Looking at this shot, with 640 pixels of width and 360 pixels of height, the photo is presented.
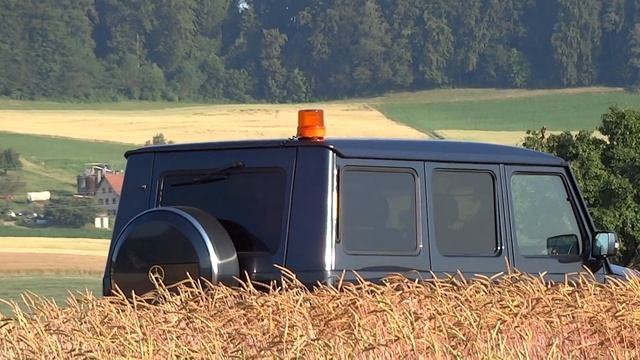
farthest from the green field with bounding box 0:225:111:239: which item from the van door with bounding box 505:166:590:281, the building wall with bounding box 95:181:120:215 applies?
the van door with bounding box 505:166:590:281

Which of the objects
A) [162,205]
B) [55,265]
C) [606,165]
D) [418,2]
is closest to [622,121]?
[606,165]

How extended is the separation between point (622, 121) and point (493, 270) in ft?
74.4

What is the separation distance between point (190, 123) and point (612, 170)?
45.9 meters

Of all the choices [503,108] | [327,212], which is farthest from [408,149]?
[503,108]

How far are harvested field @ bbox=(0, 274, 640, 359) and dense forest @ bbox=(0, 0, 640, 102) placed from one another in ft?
278

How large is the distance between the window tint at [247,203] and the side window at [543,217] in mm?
1328

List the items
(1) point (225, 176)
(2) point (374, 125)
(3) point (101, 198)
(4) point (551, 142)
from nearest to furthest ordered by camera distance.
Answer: (1) point (225, 176) < (4) point (551, 142) < (3) point (101, 198) < (2) point (374, 125)

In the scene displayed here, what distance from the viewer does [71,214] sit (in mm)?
57188

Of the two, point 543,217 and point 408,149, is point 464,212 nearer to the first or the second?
point 408,149

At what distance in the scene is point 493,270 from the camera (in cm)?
707

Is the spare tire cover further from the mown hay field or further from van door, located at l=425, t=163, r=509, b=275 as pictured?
the mown hay field

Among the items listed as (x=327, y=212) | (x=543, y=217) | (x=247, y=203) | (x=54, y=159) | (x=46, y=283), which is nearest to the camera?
(x=327, y=212)

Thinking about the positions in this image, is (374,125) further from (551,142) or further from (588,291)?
(588,291)

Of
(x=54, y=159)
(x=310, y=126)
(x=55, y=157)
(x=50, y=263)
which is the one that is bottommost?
(x=50, y=263)
